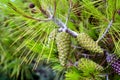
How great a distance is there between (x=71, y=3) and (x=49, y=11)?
77 millimetres

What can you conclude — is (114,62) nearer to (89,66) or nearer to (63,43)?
(89,66)

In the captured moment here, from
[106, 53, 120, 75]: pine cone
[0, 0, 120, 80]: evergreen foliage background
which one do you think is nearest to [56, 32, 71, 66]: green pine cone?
[0, 0, 120, 80]: evergreen foliage background

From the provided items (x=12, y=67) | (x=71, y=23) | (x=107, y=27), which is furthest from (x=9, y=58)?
(x=107, y=27)

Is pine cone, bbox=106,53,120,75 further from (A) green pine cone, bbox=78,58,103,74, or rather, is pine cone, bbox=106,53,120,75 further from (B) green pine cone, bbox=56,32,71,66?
(B) green pine cone, bbox=56,32,71,66

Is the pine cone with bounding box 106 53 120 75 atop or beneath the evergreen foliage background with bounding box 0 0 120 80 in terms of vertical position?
A: beneath

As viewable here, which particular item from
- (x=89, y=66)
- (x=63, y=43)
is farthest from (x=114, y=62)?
(x=63, y=43)

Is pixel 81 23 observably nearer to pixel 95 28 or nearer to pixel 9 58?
pixel 95 28

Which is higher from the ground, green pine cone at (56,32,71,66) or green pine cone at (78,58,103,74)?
green pine cone at (56,32,71,66)

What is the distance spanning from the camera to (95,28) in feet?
3.49

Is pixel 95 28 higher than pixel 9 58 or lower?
higher

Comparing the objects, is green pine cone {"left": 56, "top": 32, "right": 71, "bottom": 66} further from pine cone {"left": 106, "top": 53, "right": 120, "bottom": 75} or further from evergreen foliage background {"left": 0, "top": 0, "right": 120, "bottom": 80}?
pine cone {"left": 106, "top": 53, "right": 120, "bottom": 75}

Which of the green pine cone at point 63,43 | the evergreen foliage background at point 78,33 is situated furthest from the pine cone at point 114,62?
the green pine cone at point 63,43

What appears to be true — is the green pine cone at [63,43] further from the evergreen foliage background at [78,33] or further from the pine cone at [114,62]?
the pine cone at [114,62]

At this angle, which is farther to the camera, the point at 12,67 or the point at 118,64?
the point at 12,67
